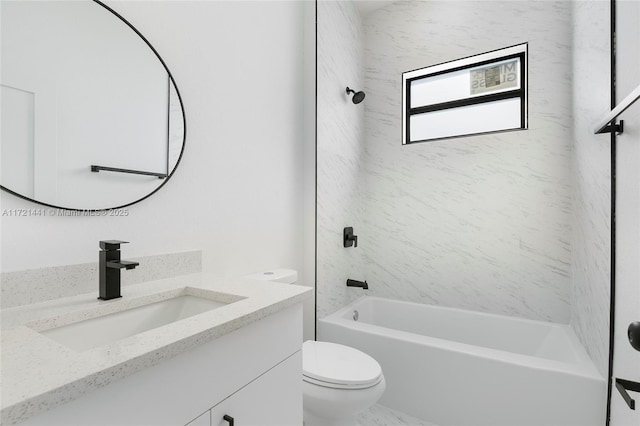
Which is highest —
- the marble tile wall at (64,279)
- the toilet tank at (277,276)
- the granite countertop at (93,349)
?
the marble tile wall at (64,279)

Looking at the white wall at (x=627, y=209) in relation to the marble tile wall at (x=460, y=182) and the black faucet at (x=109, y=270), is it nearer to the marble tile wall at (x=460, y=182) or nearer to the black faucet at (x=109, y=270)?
the marble tile wall at (x=460, y=182)

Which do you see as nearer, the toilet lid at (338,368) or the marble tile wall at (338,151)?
the toilet lid at (338,368)

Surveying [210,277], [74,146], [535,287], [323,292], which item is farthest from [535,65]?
[74,146]

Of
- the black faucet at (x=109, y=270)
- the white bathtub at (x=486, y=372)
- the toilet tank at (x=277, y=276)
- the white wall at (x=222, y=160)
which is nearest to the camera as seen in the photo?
the black faucet at (x=109, y=270)

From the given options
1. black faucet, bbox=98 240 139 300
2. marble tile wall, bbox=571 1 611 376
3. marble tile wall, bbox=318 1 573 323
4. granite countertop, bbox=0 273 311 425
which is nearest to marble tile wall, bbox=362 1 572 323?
marble tile wall, bbox=318 1 573 323

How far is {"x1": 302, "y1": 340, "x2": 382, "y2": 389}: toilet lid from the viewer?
1.31 m

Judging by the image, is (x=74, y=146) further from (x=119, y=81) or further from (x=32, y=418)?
(x=32, y=418)

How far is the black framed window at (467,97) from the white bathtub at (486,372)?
147cm

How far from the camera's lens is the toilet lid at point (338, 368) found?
1.31m

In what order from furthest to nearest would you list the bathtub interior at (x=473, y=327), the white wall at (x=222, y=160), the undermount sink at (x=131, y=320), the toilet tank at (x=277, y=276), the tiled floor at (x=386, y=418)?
the bathtub interior at (x=473, y=327), the tiled floor at (x=386, y=418), the toilet tank at (x=277, y=276), the white wall at (x=222, y=160), the undermount sink at (x=131, y=320)

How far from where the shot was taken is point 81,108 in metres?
1.02

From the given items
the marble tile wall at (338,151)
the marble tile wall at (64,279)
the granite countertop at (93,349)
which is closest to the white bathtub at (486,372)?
the marble tile wall at (338,151)

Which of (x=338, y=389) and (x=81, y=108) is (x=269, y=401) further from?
(x=81, y=108)

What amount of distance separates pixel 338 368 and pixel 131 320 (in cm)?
88
